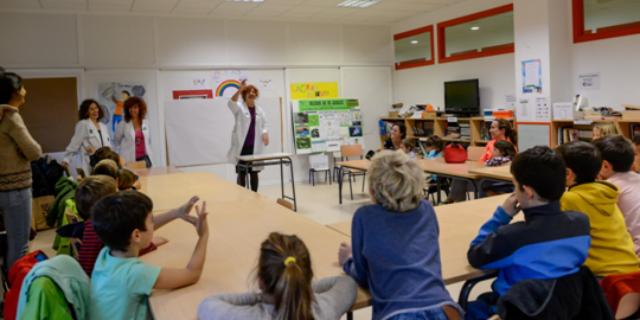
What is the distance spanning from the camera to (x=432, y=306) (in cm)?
156

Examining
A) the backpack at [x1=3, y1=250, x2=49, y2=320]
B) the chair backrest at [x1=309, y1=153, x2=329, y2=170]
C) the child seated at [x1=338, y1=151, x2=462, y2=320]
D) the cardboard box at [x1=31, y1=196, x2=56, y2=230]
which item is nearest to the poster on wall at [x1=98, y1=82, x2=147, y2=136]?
the cardboard box at [x1=31, y1=196, x2=56, y2=230]

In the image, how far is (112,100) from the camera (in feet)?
24.9

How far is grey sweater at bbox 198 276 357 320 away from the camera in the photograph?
139 cm

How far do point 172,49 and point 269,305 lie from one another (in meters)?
7.28

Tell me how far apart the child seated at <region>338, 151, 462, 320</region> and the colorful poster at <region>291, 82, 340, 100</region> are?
735 cm

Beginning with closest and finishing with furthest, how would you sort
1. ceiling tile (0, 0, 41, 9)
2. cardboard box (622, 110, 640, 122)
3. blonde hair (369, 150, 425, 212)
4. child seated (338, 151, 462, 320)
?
child seated (338, 151, 462, 320), blonde hair (369, 150, 425, 212), cardboard box (622, 110, 640, 122), ceiling tile (0, 0, 41, 9)

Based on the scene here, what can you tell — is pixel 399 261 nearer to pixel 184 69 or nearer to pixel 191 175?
pixel 191 175

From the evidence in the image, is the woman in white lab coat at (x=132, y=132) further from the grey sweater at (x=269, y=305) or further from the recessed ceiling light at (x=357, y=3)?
the grey sweater at (x=269, y=305)

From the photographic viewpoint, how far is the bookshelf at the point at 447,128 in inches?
299

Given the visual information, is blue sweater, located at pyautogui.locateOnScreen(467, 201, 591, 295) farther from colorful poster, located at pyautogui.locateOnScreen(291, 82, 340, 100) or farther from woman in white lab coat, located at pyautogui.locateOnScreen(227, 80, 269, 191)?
colorful poster, located at pyautogui.locateOnScreen(291, 82, 340, 100)

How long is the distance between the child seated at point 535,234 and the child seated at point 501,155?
3097 millimetres

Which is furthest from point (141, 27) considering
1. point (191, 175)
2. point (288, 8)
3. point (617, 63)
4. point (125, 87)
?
point (617, 63)

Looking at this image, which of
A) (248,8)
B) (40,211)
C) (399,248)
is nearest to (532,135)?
(248,8)

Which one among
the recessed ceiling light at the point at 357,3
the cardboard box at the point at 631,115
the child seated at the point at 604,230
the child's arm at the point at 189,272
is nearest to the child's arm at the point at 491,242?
the child seated at the point at 604,230
